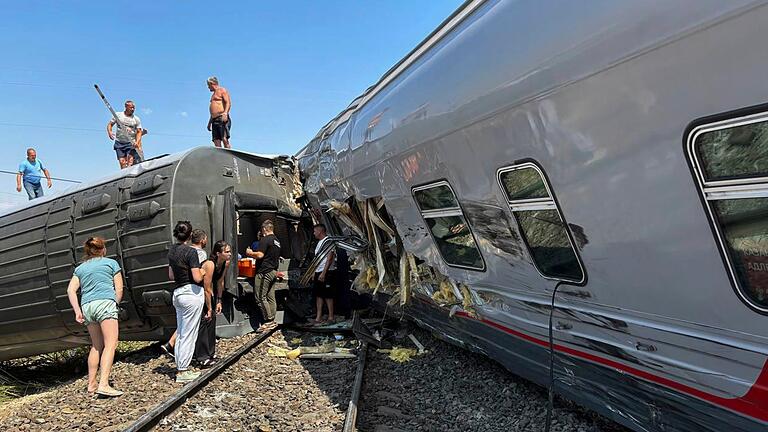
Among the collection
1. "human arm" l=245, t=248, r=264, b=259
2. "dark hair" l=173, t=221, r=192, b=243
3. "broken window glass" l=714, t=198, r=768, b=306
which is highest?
"dark hair" l=173, t=221, r=192, b=243

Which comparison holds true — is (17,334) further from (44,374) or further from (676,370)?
(676,370)

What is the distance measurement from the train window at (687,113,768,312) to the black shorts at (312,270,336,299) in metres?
6.60

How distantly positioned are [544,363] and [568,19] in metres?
2.34

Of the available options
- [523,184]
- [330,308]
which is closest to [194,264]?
[330,308]

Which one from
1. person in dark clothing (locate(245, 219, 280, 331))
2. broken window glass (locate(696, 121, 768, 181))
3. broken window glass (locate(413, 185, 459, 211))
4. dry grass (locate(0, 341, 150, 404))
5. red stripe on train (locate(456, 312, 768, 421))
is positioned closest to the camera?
broken window glass (locate(696, 121, 768, 181))

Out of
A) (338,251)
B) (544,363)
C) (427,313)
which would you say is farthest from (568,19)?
(338,251)

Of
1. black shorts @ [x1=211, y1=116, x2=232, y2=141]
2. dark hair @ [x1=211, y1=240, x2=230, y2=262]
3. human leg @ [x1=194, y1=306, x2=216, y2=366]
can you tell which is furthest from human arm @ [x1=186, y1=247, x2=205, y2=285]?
black shorts @ [x1=211, y1=116, x2=232, y2=141]

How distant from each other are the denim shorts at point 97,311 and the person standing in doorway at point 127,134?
5578 millimetres

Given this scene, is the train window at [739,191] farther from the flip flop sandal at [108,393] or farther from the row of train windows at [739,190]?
the flip flop sandal at [108,393]

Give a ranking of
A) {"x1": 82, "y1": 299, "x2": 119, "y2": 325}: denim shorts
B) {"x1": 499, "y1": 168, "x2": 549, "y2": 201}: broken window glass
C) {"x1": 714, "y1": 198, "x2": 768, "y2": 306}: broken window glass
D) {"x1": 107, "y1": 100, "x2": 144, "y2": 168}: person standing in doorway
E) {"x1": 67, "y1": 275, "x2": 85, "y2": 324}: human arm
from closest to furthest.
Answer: {"x1": 714, "y1": 198, "x2": 768, "y2": 306}: broken window glass < {"x1": 499, "y1": 168, "x2": 549, "y2": 201}: broken window glass < {"x1": 67, "y1": 275, "x2": 85, "y2": 324}: human arm < {"x1": 82, "y1": 299, "x2": 119, "y2": 325}: denim shorts < {"x1": 107, "y1": 100, "x2": 144, "y2": 168}: person standing in doorway

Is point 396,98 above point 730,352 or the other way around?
above

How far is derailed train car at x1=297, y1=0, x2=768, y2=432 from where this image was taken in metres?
1.86

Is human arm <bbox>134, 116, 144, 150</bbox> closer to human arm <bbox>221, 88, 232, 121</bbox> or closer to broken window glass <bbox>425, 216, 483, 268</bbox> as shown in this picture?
human arm <bbox>221, 88, 232, 121</bbox>

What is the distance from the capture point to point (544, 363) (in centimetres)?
363
